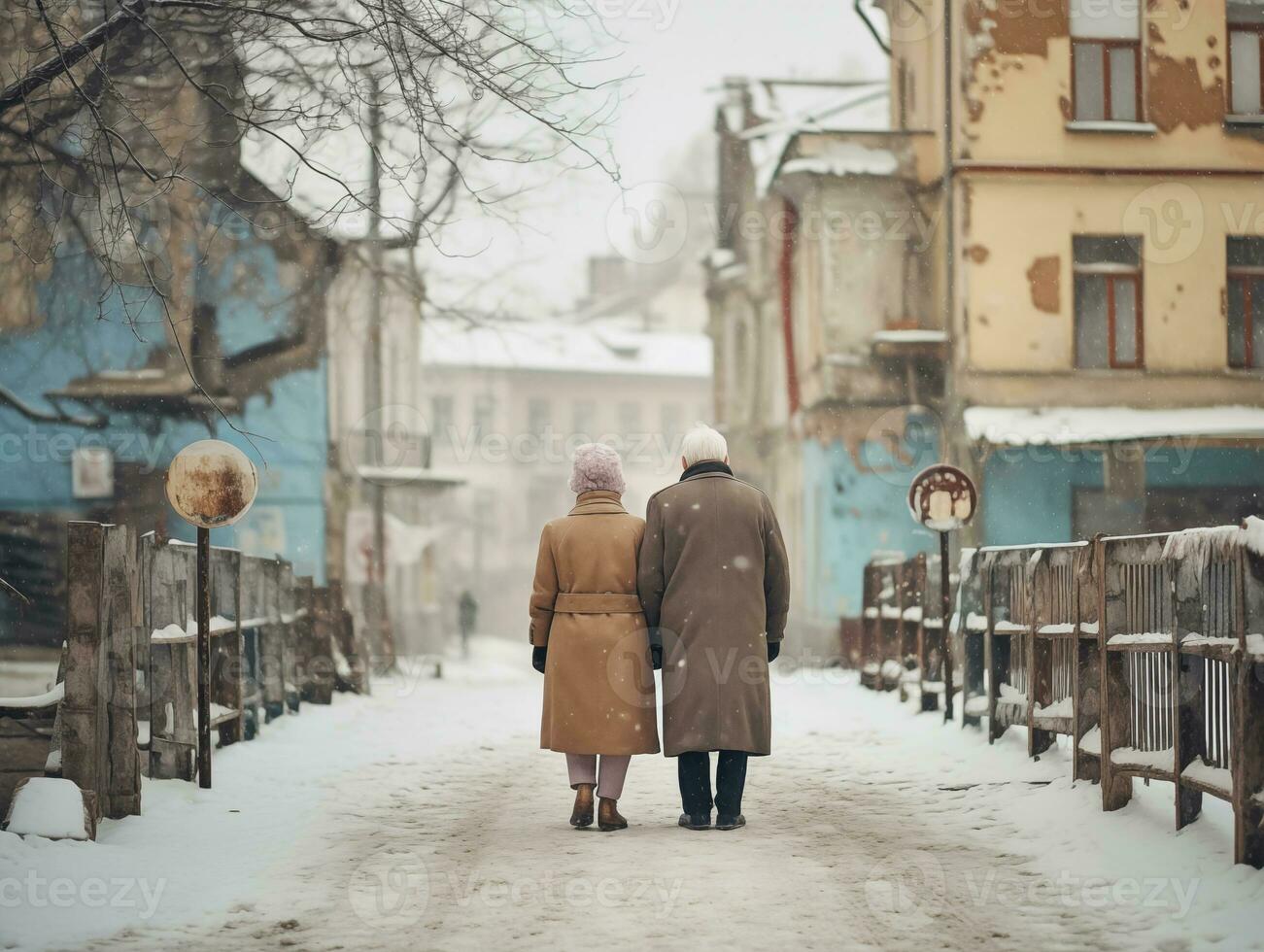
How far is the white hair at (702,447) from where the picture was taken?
8157 mm

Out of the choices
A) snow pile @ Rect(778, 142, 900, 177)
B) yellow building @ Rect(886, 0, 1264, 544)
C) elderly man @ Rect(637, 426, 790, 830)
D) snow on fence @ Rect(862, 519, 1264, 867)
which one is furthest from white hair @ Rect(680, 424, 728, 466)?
snow pile @ Rect(778, 142, 900, 177)

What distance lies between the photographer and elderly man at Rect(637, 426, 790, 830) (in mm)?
7727

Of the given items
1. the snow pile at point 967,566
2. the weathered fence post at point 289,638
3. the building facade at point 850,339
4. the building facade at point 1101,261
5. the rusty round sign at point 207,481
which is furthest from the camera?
the building facade at point 850,339

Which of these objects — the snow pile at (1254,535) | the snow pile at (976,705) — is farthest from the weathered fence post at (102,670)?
the snow pile at (976,705)

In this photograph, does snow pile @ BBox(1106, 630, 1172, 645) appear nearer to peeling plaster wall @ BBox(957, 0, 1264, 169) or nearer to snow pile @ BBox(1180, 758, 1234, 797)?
snow pile @ BBox(1180, 758, 1234, 797)

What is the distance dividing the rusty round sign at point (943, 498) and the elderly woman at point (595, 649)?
575cm

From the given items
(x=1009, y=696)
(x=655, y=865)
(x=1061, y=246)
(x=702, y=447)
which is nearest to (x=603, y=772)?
(x=655, y=865)

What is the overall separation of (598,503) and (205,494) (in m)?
2.49

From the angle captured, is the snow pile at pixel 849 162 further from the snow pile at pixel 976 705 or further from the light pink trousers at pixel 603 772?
the light pink trousers at pixel 603 772

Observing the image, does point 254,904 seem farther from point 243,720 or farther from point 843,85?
point 843,85

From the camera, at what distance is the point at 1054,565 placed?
962cm

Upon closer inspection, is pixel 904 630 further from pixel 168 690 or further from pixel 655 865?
pixel 655 865

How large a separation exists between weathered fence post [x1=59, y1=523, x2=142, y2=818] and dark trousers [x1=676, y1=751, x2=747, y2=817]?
2865mm

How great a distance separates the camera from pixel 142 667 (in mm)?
8859
